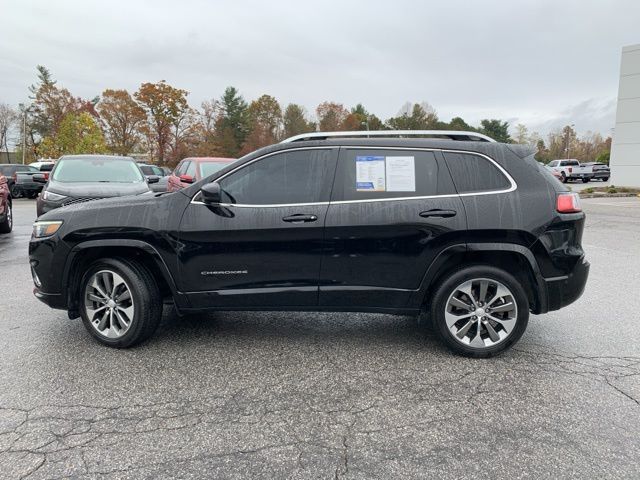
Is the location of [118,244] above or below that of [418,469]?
above

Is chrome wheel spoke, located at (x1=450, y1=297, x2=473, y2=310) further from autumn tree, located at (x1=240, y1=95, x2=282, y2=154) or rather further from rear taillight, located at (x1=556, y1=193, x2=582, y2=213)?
autumn tree, located at (x1=240, y1=95, x2=282, y2=154)

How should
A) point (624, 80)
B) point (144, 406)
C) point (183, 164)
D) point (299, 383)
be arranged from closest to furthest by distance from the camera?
1. point (144, 406)
2. point (299, 383)
3. point (183, 164)
4. point (624, 80)

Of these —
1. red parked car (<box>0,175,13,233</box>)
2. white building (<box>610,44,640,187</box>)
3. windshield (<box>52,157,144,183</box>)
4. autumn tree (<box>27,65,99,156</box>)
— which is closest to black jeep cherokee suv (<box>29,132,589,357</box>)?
windshield (<box>52,157,144,183</box>)

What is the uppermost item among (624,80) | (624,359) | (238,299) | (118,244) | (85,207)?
(624,80)

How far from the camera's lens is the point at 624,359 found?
398 cm

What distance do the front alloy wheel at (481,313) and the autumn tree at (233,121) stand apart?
206ft

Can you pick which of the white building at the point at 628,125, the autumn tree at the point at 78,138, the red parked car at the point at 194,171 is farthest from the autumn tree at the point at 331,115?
the red parked car at the point at 194,171

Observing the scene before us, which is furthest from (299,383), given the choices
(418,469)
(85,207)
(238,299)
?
(85,207)

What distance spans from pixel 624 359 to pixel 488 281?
131 centimetres

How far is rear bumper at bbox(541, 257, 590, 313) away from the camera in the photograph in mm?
3921

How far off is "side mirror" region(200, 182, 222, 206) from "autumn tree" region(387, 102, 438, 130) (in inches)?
2685

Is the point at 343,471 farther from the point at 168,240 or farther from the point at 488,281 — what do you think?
the point at 168,240

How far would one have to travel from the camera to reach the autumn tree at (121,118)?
57.0m

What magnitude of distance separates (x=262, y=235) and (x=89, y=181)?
680cm
